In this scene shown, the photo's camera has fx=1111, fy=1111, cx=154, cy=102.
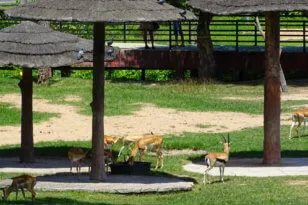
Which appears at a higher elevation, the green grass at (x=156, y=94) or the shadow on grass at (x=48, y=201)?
the green grass at (x=156, y=94)

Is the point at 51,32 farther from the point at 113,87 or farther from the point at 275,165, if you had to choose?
the point at 113,87

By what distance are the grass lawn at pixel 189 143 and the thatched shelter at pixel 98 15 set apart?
1.55m

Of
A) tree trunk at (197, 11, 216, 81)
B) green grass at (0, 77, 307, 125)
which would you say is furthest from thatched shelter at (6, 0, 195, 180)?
tree trunk at (197, 11, 216, 81)

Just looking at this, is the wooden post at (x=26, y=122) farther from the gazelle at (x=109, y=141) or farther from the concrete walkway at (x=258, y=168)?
the concrete walkway at (x=258, y=168)

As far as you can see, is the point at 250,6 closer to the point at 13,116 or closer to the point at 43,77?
the point at 13,116

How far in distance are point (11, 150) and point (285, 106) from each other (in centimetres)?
1038

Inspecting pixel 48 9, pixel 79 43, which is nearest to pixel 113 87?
pixel 79 43

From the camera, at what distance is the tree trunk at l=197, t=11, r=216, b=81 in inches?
1544

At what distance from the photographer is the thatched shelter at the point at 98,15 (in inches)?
691

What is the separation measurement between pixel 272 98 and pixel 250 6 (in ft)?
7.35

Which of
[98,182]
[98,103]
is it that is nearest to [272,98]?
[98,103]

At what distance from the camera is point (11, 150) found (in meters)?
23.9

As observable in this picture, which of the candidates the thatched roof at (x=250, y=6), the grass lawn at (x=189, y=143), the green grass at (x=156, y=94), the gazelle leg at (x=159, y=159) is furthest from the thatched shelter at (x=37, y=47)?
the green grass at (x=156, y=94)

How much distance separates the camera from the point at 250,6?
772 inches
